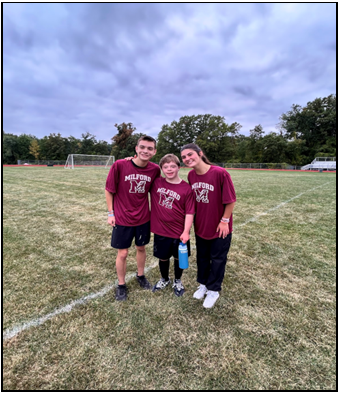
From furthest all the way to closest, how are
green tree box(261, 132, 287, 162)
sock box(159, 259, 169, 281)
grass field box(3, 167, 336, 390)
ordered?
1. green tree box(261, 132, 287, 162)
2. sock box(159, 259, 169, 281)
3. grass field box(3, 167, 336, 390)

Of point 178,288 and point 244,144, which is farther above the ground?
point 244,144

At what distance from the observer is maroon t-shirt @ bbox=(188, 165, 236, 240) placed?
6.71 ft

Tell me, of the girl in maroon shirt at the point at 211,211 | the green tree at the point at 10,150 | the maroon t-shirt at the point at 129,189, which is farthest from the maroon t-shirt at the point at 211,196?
the green tree at the point at 10,150

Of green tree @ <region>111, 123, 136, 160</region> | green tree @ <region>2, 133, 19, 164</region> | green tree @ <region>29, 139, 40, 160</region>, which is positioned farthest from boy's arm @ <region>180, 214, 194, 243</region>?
green tree @ <region>2, 133, 19, 164</region>

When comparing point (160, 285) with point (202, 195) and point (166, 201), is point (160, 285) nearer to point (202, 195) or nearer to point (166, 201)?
point (166, 201)

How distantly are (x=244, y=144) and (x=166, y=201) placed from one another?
56751 millimetres

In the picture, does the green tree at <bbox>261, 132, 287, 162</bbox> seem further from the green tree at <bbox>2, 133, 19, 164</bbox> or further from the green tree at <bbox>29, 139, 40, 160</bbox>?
the green tree at <bbox>2, 133, 19, 164</bbox>

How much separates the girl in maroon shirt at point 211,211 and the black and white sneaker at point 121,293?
802 millimetres

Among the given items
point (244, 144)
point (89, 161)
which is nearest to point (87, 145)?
point (89, 161)

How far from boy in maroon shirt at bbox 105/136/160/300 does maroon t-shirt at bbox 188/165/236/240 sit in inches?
20.9

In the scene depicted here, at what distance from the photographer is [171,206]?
223 centimetres

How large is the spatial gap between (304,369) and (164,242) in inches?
60.9

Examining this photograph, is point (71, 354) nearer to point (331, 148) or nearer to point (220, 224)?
point (220, 224)

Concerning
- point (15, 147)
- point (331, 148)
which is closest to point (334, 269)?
point (331, 148)
